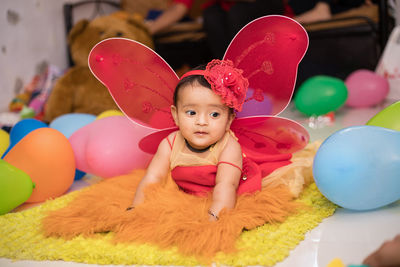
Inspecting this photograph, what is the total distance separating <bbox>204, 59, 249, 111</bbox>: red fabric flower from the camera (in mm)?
1082

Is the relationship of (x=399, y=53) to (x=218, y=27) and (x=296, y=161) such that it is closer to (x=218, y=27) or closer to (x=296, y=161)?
(x=218, y=27)

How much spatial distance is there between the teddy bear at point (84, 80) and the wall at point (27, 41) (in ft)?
1.03

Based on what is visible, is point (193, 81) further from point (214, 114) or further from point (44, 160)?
point (44, 160)

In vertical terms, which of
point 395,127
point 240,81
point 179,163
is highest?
point 240,81

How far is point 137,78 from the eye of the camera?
4.18ft

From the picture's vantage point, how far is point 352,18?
257cm

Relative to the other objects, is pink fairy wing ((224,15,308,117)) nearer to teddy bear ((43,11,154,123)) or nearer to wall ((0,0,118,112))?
teddy bear ((43,11,154,123))

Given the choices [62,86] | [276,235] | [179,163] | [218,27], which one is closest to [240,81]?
[179,163]

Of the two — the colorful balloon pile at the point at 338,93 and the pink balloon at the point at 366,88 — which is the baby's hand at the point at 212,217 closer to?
the colorful balloon pile at the point at 338,93

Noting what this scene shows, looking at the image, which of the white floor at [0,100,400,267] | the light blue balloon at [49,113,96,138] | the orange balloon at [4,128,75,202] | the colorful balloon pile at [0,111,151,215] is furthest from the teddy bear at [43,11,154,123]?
the white floor at [0,100,400,267]

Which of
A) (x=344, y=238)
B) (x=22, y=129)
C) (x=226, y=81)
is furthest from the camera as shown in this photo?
(x=22, y=129)

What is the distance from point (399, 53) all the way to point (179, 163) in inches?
70.2

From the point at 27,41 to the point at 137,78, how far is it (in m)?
1.65

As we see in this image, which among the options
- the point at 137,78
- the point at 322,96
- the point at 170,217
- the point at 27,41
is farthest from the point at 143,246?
the point at 27,41
